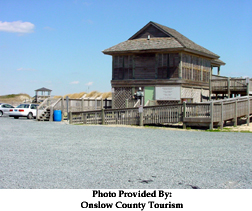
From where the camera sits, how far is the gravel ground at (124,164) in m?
7.11

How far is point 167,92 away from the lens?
1118 inches

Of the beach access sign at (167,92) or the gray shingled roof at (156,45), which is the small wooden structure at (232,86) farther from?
the beach access sign at (167,92)

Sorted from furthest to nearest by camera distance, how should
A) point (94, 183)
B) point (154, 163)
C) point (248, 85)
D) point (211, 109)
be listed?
point (248, 85), point (211, 109), point (154, 163), point (94, 183)

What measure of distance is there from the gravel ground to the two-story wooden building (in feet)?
48.1

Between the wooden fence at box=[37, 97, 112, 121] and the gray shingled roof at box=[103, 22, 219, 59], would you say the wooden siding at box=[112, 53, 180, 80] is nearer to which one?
the gray shingled roof at box=[103, 22, 219, 59]

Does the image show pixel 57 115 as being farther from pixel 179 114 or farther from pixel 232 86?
pixel 232 86

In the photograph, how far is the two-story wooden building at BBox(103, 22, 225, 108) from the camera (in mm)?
28141

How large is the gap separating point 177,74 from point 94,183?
2196 cm

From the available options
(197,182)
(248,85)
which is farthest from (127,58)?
(197,182)

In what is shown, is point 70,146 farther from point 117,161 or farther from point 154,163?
point 154,163

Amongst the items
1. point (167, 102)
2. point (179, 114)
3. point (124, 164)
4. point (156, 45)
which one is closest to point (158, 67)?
point (156, 45)

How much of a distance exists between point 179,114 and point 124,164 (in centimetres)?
1257

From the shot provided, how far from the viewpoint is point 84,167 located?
28.5 ft

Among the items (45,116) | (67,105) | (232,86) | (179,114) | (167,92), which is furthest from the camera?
(167,92)
